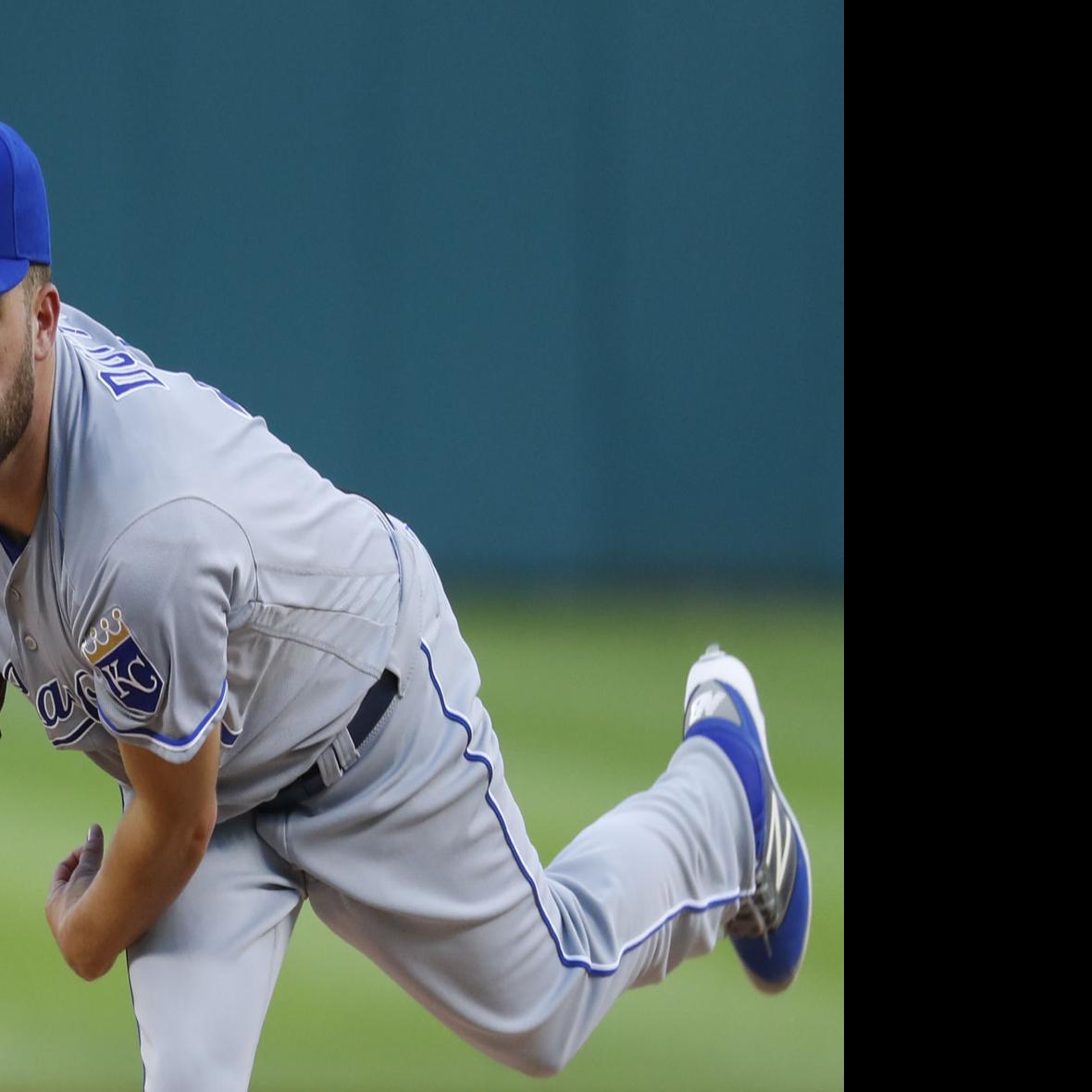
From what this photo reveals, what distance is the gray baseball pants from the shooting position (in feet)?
5.94

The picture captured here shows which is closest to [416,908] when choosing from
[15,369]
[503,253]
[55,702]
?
[55,702]

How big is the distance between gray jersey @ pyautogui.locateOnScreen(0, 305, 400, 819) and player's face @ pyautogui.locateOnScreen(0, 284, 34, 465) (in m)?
0.06

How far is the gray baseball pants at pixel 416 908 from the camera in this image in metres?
1.81

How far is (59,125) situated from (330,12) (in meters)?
Result: 1.16

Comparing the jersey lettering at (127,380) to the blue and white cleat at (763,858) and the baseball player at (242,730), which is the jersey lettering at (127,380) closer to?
the baseball player at (242,730)

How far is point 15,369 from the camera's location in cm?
156

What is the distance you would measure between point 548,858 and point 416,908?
145 cm

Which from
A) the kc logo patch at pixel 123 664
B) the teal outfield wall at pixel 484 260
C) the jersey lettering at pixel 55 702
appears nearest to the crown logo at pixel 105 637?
the kc logo patch at pixel 123 664
